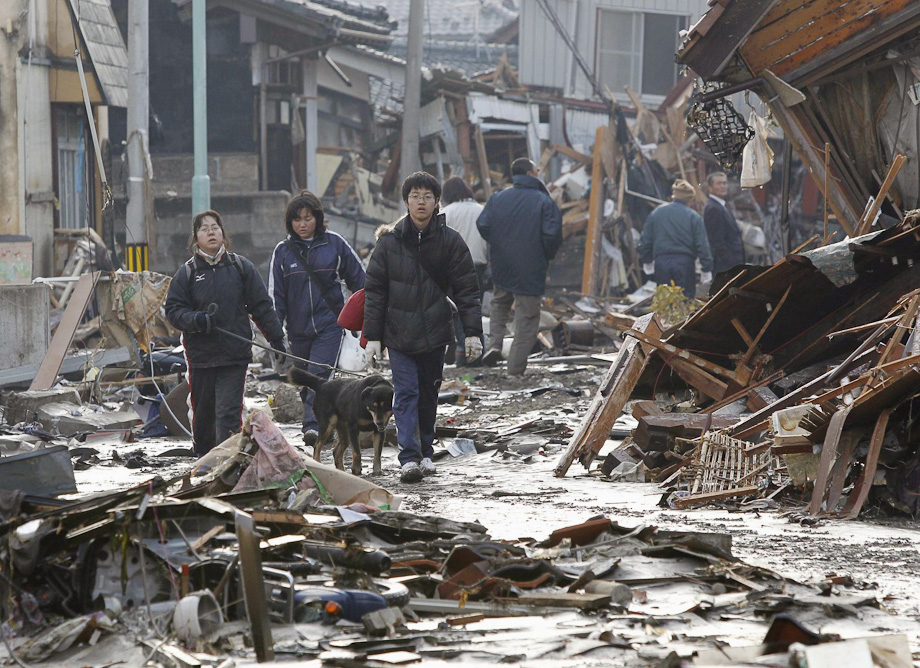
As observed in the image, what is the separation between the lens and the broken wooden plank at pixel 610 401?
9.02 m

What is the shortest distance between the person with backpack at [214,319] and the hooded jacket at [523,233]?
5613 millimetres

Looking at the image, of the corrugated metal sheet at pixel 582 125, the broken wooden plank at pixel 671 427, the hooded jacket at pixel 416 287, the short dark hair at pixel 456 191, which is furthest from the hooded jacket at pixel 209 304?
the corrugated metal sheet at pixel 582 125

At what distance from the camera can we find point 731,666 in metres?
4.06

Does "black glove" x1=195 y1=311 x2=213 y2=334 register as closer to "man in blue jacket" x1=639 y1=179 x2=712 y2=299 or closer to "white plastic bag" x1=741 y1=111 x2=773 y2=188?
"white plastic bag" x1=741 y1=111 x2=773 y2=188

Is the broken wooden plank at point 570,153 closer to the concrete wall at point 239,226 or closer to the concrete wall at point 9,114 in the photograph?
the concrete wall at point 239,226

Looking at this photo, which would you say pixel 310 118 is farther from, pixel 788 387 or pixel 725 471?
pixel 725 471

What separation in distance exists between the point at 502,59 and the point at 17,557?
2391 cm

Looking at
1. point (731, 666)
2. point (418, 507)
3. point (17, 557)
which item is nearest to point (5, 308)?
point (418, 507)

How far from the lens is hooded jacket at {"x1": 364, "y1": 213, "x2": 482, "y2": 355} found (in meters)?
8.74

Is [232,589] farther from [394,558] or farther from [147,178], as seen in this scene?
[147,178]

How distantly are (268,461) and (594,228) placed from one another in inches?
658

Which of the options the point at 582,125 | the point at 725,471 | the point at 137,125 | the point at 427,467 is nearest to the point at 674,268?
the point at 137,125

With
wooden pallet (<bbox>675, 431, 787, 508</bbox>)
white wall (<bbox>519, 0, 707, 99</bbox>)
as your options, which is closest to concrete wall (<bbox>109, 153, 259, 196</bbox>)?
white wall (<bbox>519, 0, 707, 99</bbox>)

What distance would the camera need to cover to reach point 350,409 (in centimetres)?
891
